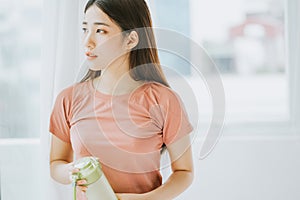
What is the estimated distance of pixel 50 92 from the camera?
1.39 m

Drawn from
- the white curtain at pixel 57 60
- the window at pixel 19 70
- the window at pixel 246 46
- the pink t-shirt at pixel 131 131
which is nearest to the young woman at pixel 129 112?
the pink t-shirt at pixel 131 131

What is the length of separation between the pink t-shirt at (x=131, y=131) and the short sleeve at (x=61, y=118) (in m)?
0.05

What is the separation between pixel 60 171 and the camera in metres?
1.30

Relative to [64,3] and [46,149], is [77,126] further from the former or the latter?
[64,3]

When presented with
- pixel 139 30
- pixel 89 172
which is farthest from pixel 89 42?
pixel 89 172

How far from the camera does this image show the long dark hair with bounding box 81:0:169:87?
1.20 m

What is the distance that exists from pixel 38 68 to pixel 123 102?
0.45 meters

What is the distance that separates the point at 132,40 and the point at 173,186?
1.36 ft


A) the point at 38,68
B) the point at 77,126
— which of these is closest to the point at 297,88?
the point at 77,126

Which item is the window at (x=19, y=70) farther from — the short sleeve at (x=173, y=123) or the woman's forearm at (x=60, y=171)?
the short sleeve at (x=173, y=123)

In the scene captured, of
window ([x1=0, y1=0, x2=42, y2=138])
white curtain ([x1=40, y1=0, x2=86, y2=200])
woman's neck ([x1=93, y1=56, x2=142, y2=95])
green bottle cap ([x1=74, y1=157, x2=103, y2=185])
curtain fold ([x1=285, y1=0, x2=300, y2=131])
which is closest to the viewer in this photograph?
green bottle cap ([x1=74, y1=157, x2=103, y2=185])

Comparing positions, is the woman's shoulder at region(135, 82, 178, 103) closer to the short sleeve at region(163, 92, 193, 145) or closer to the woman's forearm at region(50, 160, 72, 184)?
the short sleeve at region(163, 92, 193, 145)

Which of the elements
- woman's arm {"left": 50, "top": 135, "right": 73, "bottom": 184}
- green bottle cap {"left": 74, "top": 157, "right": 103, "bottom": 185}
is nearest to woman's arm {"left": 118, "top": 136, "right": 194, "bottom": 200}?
green bottle cap {"left": 74, "top": 157, "right": 103, "bottom": 185}

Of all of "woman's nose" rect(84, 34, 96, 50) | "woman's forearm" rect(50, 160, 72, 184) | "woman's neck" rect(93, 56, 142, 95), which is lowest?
"woman's forearm" rect(50, 160, 72, 184)
